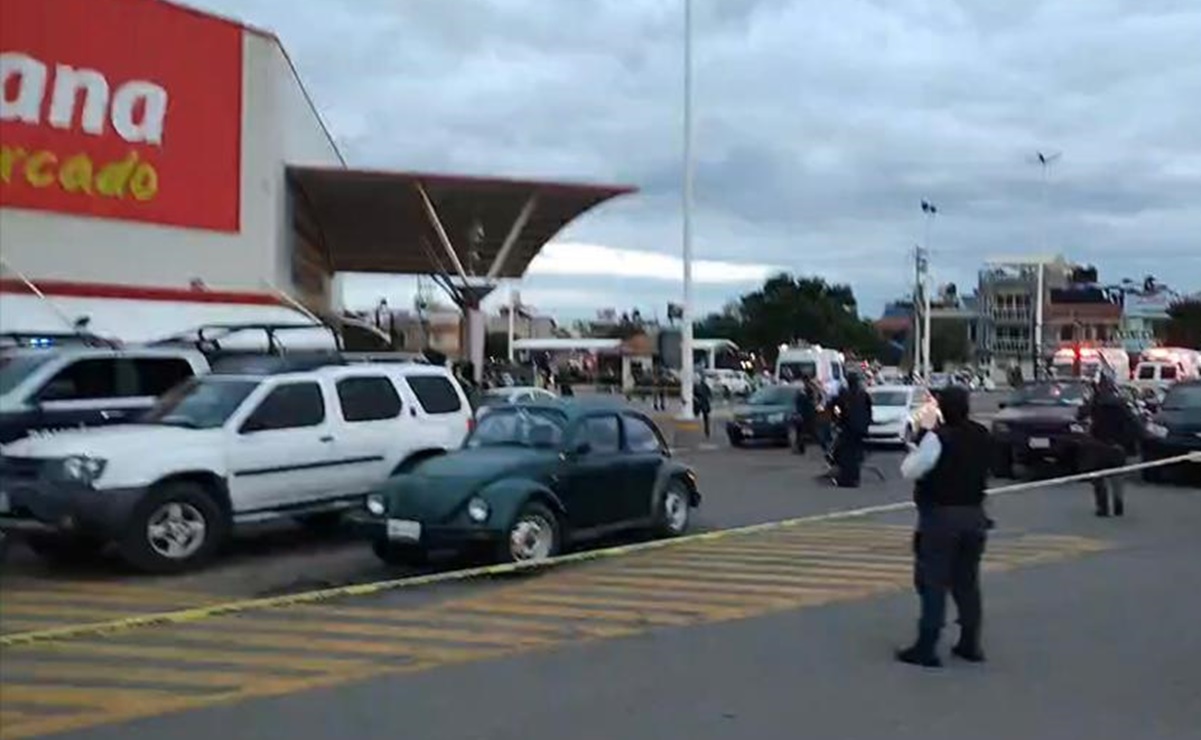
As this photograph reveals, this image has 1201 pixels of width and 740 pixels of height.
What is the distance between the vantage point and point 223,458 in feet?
43.4

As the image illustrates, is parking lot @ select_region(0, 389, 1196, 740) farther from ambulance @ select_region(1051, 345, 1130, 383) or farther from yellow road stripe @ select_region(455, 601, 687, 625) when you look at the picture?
ambulance @ select_region(1051, 345, 1130, 383)

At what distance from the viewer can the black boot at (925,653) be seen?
8.99 m

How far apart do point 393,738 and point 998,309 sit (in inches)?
5613

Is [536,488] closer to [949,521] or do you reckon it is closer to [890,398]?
[949,521]

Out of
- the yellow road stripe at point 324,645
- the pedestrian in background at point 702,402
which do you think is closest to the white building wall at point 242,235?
the yellow road stripe at point 324,645

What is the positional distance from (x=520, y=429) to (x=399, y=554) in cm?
174

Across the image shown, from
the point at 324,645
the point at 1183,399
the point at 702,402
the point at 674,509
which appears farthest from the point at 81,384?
the point at 702,402

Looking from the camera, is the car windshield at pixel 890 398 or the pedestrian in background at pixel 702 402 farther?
the pedestrian in background at pixel 702 402

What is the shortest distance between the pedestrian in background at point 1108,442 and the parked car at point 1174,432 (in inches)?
197

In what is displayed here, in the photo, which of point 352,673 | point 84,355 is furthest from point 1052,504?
point 352,673

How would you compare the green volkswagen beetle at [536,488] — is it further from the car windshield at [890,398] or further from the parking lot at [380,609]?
the car windshield at [890,398]

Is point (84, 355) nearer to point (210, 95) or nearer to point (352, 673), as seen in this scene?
point (352, 673)

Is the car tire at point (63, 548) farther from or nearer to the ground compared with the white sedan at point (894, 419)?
nearer to the ground

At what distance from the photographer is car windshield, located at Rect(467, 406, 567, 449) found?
13766 mm
